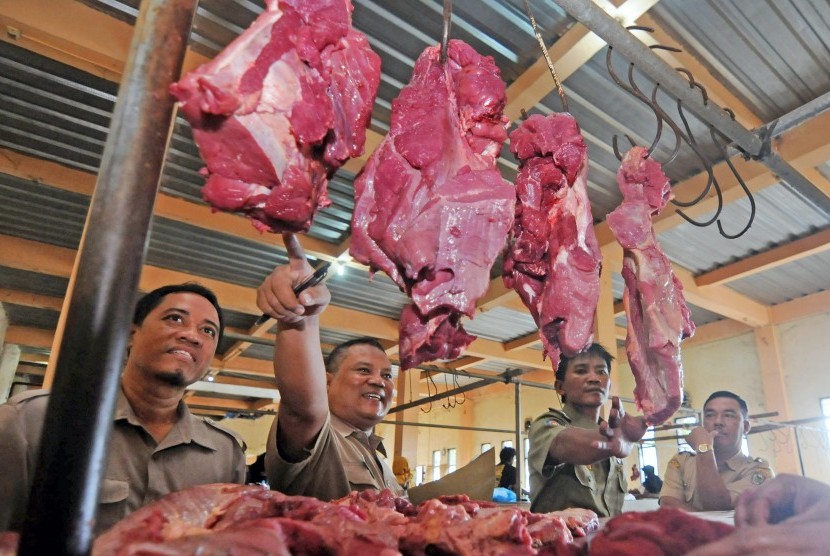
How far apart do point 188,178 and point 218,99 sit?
15.0 feet

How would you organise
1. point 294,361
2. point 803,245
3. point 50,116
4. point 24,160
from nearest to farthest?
point 294,361 → point 50,116 → point 24,160 → point 803,245

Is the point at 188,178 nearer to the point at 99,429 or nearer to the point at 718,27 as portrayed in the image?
the point at 718,27

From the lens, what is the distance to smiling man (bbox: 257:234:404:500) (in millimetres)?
1777

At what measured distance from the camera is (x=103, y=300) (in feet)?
2.47

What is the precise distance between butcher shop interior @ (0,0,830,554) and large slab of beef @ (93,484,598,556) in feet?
1.00

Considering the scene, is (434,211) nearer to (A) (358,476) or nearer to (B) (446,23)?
(B) (446,23)

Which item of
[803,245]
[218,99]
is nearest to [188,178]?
[218,99]

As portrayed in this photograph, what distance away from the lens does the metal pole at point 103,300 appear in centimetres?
69

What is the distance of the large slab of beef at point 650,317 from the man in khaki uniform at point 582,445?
0.16 metres

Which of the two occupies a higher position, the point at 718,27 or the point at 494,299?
the point at 718,27

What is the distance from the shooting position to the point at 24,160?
5121mm

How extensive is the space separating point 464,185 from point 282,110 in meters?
0.61

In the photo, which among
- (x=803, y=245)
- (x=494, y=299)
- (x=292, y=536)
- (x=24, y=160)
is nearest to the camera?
(x=292, y=536)

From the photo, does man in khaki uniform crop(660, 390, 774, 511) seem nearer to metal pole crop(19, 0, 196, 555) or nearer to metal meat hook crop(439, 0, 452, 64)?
metal meat hook crop(439, 0, 452, 64)
